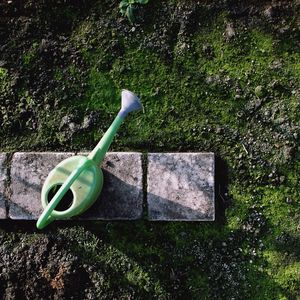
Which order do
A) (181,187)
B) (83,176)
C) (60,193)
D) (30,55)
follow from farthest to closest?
(30,55) → (181,187) → (83,176) → (60,193)

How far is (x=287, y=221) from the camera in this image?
2.02 meters

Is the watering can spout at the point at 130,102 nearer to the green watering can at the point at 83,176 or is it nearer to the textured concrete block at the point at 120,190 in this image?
the green watering can at the point at 83,176

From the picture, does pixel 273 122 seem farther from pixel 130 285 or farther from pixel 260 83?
pixel 130 285

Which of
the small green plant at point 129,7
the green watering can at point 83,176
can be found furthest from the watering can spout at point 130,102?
the small green plant at point 129,7

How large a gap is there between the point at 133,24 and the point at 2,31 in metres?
0.51

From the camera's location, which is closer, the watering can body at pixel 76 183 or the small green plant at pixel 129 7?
the watering can body at pixel 76 183

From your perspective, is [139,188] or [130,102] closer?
[130,102]

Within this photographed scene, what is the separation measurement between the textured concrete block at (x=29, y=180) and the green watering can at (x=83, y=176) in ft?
0.52

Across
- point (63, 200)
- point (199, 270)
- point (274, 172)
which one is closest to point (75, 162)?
point (63, 200)

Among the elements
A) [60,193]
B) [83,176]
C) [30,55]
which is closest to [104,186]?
[83,176]

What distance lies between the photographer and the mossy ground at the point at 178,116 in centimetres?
202

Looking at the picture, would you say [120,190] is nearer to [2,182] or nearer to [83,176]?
[83,176]

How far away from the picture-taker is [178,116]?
6.88 feet

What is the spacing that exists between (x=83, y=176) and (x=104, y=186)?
0.67 feet
